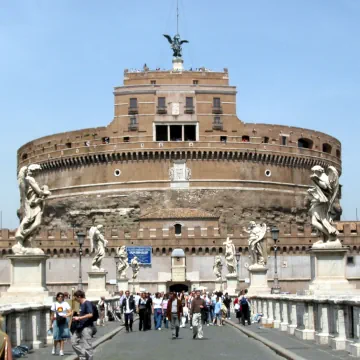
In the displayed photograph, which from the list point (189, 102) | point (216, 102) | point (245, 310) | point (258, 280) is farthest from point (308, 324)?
point (189, 102)

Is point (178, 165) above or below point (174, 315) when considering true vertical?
above

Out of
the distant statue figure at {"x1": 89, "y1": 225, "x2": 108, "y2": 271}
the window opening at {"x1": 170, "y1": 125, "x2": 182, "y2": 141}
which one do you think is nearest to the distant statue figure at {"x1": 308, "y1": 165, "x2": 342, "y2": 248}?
the distant statue figure at {"x1": 89, "y1": 225, "x2": 108, "y2": 271}

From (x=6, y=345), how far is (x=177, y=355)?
27.2 ft

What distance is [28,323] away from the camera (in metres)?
13.8

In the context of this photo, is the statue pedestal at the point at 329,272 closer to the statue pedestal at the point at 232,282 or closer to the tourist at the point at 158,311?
the tourist at the point at 158,311

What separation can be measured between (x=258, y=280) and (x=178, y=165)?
4495 centimetres

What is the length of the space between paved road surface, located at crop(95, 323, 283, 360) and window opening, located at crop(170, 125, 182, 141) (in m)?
54.8

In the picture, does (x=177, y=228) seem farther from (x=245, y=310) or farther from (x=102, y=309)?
(x=245, y=310)

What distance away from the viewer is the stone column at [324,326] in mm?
13486

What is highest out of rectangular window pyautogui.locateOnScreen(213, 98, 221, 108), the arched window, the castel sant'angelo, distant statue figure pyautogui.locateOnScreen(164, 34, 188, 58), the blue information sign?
distant statue figure pyautogui.locateOnScreen(164, 34, 188, 58)

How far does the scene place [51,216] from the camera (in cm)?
7612

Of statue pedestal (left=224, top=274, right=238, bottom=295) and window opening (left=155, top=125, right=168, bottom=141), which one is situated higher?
window opening (left=155, top=125, right=168, bottom=141)

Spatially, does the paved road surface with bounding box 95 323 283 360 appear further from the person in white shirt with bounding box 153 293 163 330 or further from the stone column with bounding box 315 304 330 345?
the person in white shirt with bounding box 153 293 163 330

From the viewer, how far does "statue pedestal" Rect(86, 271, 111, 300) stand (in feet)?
90.2
